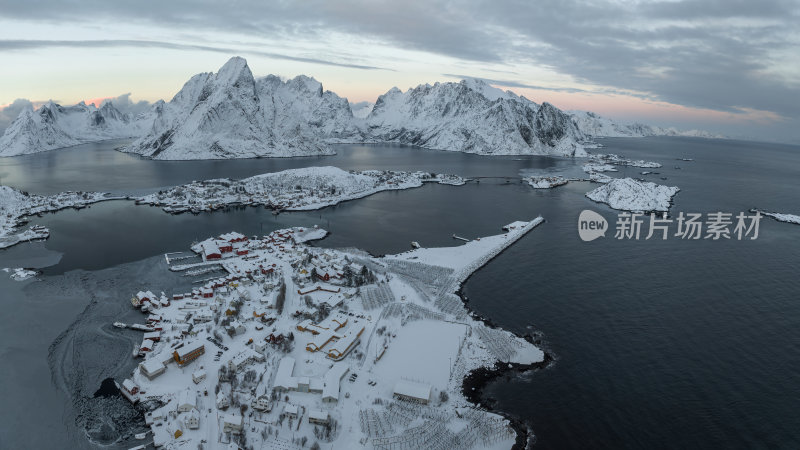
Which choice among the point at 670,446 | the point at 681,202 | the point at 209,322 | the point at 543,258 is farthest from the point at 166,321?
the point at 681,202

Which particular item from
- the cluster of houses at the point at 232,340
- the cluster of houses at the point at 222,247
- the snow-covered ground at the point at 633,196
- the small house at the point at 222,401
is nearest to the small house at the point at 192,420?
the cluster of houses at the point at 232,340

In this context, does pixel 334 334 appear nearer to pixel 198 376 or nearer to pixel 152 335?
pixel 198 376

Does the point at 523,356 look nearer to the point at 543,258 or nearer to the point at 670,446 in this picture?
the point at 670,446

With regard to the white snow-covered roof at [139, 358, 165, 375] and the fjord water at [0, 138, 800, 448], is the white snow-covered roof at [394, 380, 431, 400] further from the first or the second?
the white snow-covered roof at [139, 358, 165, 375]

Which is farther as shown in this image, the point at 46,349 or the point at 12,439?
the point at 46,349

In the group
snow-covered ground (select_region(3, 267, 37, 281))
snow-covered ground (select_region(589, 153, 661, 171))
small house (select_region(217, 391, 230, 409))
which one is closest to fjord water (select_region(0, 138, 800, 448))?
snow-covered ground (select_region(3, 267, 37, 281))

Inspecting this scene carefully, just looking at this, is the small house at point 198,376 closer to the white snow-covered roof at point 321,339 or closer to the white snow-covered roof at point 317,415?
the white snow-covered roof at point 321,339
